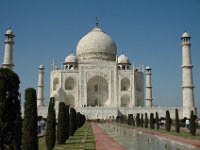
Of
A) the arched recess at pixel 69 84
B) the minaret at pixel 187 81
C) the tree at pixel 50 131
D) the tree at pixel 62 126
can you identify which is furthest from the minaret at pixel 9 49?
the tree at pixel 50 131

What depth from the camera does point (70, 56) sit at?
3981cm

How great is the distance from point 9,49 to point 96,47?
12437 millimetres

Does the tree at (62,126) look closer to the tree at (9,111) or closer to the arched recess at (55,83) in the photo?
the tree at (9,111)

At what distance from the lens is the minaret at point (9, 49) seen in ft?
98.5

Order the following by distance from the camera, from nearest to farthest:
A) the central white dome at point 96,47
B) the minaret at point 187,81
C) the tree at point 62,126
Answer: the tree at point 62,126 → the minaret at point 187,81 → the central white dome at point 96,47

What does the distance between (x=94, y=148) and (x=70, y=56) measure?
3019cm

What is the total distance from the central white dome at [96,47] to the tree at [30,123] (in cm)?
3163

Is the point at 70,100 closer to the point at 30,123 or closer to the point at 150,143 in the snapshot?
the point at 150,143

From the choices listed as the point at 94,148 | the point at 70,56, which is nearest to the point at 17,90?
the point at 94,148

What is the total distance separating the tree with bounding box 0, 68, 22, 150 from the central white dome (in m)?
33.4

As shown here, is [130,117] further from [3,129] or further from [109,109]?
[3,129]

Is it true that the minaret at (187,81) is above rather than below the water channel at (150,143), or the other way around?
above

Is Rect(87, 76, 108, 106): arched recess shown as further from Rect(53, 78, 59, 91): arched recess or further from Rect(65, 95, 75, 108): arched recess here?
Rect(53, 78, 59, 91): arched recess

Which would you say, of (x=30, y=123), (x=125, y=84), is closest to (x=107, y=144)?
(x=30, y=123)
